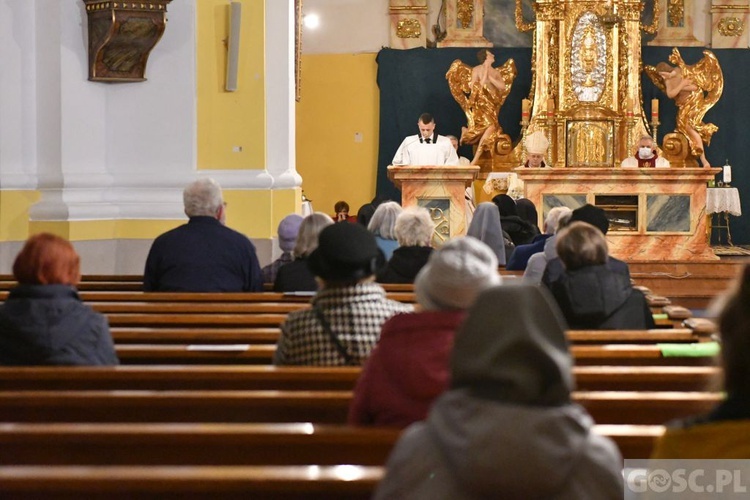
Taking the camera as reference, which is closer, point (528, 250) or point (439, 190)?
point (528, 250)

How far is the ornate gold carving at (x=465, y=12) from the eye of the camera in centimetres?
1675

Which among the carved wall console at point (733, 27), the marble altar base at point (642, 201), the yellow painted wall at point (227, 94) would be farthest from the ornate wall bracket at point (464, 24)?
the yellow painted wall at point (227, 94)

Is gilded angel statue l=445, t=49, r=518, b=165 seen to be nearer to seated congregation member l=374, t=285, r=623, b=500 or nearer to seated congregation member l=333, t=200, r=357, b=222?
seated congregation member l=333, t=200, r=357, b=222

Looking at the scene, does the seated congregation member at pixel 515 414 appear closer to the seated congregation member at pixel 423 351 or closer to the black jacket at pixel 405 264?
the seated congregation member at pixel 423 351

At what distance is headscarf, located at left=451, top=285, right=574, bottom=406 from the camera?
1.91 meters

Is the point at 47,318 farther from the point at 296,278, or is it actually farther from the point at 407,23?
the point at 407,23

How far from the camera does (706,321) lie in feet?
15.6

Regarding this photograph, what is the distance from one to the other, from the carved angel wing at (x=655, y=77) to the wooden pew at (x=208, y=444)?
14124 millimetres

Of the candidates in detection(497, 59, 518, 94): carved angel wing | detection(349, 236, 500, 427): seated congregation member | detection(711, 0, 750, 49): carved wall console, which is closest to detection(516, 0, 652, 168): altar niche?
detection(497, 59, 518, 94): carved angel wing

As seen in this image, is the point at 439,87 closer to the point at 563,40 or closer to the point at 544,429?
the point at 563,40

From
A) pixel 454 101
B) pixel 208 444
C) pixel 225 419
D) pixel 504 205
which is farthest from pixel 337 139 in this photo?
pixel 208 444

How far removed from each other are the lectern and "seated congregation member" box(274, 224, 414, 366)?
25.0ft

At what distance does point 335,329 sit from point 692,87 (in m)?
13.5

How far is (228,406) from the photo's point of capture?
126 inches
